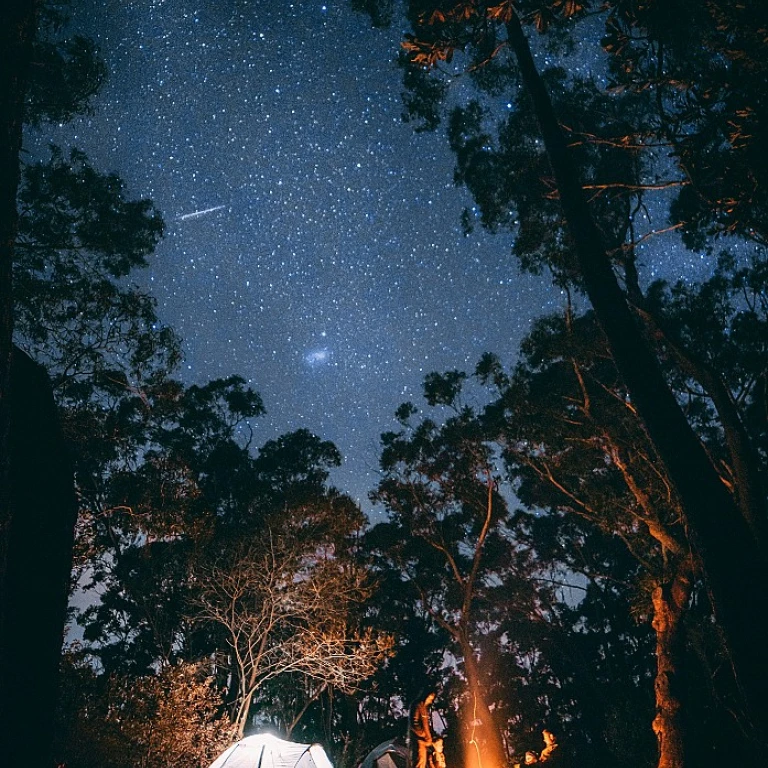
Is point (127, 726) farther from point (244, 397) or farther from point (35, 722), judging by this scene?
point (244, 397)

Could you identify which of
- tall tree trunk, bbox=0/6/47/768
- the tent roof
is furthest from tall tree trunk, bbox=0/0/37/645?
the tent roof

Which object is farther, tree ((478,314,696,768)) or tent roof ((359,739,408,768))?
tent roof ((359,739,408,768))

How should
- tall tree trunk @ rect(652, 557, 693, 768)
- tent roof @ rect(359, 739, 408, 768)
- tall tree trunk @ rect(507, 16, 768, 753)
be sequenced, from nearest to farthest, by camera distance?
tall tree trunk @ rect(507, 16, 768, 753)
tall tree trunk @ rect(652, 557, 693, 768)
tent roof @ rect(359, 739, 408, 768)

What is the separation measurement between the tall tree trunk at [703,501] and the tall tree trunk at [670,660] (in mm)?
6333

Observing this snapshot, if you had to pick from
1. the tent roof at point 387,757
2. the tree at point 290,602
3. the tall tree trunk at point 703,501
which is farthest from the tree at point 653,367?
the tent roof at point 387,757

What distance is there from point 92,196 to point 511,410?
34.7ft

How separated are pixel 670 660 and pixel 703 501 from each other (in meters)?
7.26

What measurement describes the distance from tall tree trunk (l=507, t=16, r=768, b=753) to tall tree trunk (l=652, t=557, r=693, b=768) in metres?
6.33

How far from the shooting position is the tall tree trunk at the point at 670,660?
796 cm

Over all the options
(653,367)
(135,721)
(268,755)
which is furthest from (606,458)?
(135,721)

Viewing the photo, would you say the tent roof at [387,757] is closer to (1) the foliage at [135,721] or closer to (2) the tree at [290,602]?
(2) the tree at [290,602]

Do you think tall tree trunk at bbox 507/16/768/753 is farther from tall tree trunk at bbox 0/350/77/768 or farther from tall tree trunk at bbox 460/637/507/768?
tall tree trunk at bbox 460/637/507/768

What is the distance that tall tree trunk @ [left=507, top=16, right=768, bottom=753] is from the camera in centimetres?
311

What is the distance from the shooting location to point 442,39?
6.32 meters
